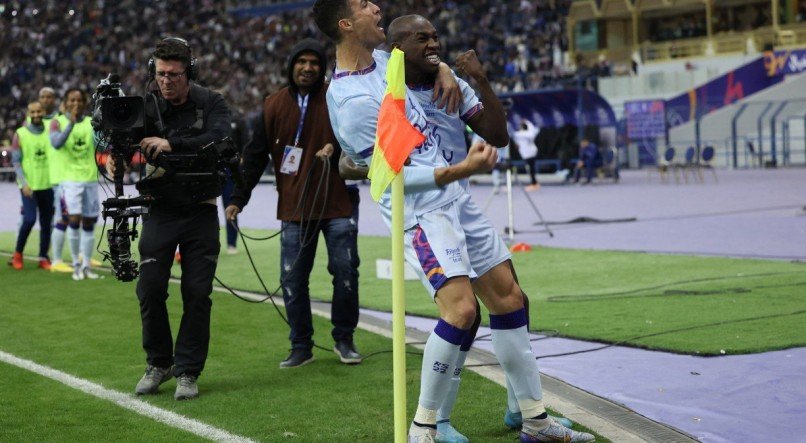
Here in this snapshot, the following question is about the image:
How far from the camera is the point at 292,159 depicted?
7.73 m

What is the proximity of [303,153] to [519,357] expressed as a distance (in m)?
2.96

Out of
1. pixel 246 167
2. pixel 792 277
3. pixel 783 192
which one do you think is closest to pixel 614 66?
pixel 783 192

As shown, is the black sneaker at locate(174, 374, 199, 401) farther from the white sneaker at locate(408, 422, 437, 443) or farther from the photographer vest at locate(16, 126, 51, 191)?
the photographer vest at locate(16, 126, 51, 191)

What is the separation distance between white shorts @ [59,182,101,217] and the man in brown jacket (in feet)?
18.3

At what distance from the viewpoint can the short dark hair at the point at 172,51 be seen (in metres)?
6.53

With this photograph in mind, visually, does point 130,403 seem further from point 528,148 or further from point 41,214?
point 528,148

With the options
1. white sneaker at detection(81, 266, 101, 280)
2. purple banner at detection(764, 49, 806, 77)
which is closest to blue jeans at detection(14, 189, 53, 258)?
white sneaker at detection(81, 266, 101, 280)

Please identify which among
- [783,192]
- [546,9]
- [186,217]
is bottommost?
[783,192]

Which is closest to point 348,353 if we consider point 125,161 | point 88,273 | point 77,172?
point 125,161

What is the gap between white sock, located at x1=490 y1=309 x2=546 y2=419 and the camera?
525 centimetres

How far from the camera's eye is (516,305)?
529 centimetres

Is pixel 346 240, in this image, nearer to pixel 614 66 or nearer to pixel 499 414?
pixel 499 414

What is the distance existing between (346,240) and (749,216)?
39.5ft

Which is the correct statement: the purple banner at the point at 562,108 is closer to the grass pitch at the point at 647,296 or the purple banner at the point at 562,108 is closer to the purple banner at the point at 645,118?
the purple banner at the point at 645,118
